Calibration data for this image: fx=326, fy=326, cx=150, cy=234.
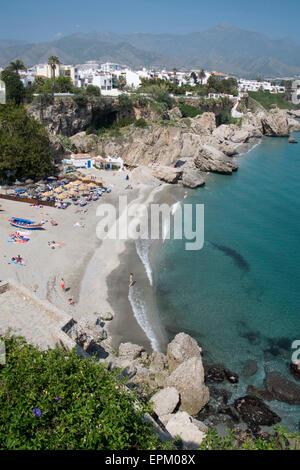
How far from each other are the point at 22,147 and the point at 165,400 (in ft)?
112

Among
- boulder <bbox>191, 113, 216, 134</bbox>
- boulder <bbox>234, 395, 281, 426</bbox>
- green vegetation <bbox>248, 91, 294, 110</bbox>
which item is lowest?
boulder <bbox>234, 395, 281, 426</bbox>

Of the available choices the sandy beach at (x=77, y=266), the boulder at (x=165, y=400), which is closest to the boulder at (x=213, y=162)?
the sandy beach at (x=77, y=266)

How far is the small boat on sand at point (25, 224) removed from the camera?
29347 mm

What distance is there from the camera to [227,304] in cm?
2231

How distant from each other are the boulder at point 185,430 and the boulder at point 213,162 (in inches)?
1837

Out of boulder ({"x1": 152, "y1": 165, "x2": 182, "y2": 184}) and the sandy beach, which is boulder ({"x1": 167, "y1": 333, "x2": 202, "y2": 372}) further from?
boulder ({"x1": 152, "y1": 165, "x2": 182, "y2": 184})

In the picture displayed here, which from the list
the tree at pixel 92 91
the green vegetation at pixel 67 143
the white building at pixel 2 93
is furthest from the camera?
the tree at pixel 92 91

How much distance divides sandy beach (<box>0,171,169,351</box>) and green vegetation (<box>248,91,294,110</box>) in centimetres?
12017

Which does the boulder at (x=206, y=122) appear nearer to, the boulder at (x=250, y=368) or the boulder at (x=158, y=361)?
the boulder at (x=250, y=368)

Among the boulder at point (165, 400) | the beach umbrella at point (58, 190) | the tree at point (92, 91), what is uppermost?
the tree at point (92, 91)

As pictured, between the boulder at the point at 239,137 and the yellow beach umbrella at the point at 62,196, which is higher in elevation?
the boulder at the point at 239,137

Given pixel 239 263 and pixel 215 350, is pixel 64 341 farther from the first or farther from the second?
pixel 239 263

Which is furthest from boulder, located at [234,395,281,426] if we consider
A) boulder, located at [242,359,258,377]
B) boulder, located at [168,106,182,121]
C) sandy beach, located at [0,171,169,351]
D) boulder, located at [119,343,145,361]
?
boulder, located at [168,106,182,121]

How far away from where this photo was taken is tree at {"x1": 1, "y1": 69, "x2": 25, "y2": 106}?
2018 inches
